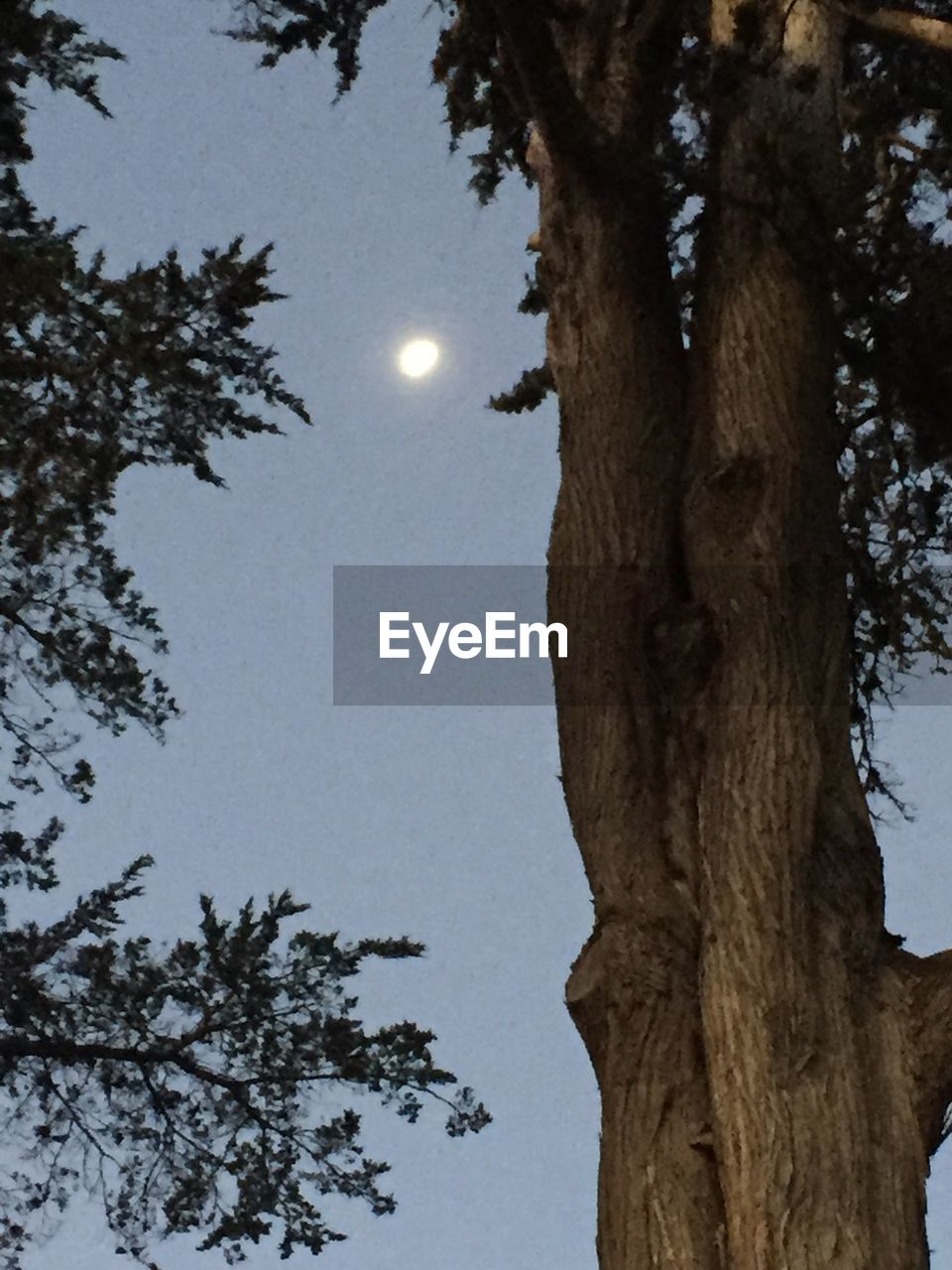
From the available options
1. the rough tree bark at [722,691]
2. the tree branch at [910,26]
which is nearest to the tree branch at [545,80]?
the rough tree bark at [722,691]

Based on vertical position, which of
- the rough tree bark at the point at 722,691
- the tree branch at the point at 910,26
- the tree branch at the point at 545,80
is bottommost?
the rough tree bark at the point at 722,691

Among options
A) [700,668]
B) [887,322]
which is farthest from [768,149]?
[700,668]

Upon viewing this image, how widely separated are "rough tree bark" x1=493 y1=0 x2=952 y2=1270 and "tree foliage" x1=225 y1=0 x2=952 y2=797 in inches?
7.2

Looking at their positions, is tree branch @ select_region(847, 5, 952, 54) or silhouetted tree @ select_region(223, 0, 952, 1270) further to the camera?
tree branch @ select_region(847, 5, 952, 54)

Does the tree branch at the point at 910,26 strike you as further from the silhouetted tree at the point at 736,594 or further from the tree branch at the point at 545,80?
the tree branch at the point at 545,80

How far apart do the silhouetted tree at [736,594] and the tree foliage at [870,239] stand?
2 centimetres

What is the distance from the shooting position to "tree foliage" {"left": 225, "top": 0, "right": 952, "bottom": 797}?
579cm

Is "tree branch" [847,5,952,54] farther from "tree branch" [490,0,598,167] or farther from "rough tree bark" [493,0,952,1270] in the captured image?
"tree branch" [490,0,598,167]

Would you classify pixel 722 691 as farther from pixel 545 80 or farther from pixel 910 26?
pixel 910 26

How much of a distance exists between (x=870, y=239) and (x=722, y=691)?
2407mm

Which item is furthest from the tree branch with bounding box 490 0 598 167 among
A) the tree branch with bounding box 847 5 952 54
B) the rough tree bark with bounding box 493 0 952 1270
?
the tree branch with bounding box 847 5 952 54

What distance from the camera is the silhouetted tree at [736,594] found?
3.89 metres

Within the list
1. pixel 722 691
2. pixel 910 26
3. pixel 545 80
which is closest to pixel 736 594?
pixel 722 691

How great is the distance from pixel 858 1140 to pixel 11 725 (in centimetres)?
571
